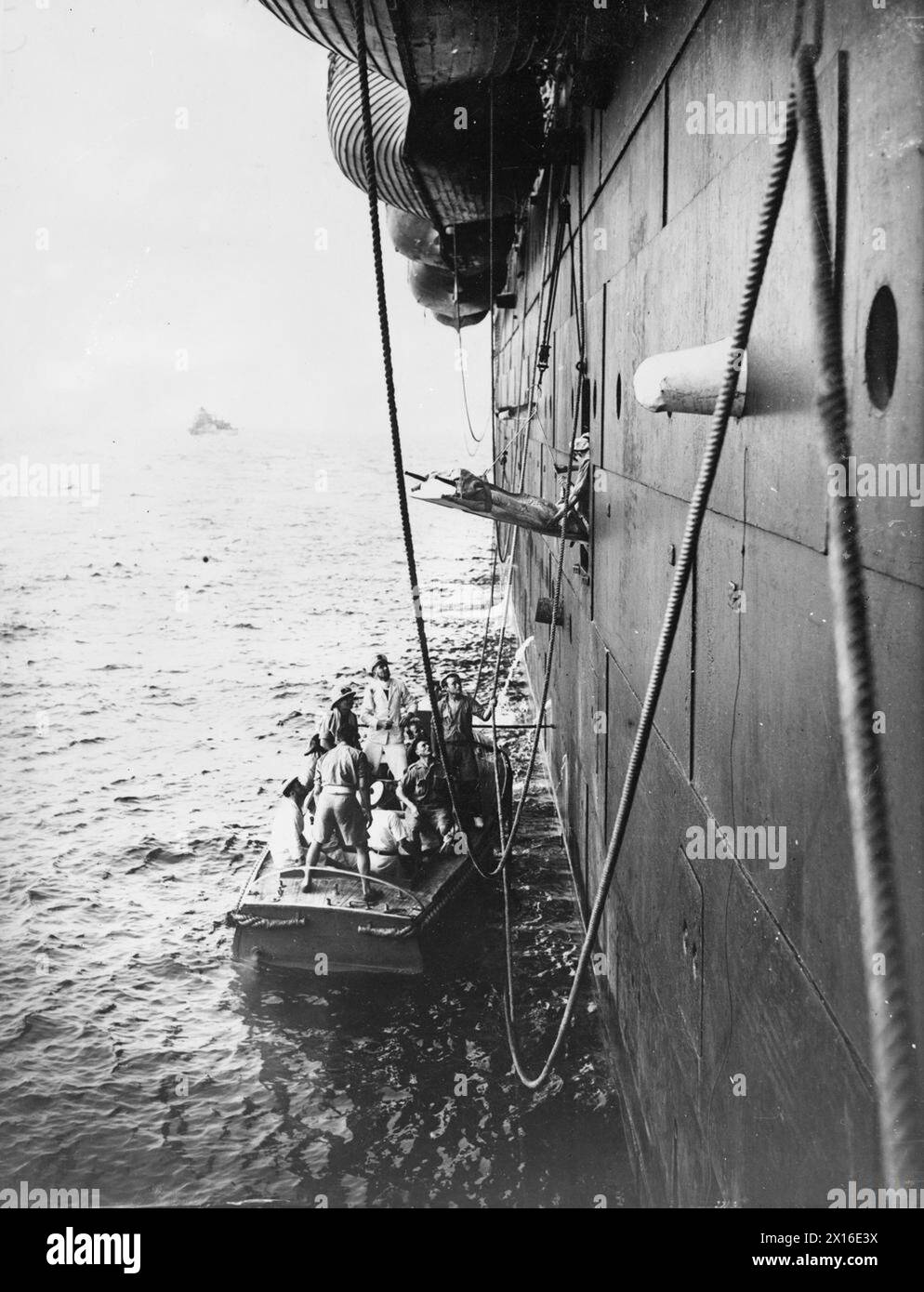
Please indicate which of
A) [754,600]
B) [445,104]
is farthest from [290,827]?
[754,600]

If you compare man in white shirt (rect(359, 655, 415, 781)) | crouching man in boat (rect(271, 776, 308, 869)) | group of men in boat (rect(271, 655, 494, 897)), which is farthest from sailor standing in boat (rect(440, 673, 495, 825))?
crouching man in boat (rect(271, 776, 308, 869))

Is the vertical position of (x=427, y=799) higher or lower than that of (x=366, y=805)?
lower

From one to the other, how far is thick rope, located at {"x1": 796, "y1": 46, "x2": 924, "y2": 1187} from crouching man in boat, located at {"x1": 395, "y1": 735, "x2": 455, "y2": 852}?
27.7 ft

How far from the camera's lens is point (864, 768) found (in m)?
1.32

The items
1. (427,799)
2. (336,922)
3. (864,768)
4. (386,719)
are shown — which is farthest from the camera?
(386,719)

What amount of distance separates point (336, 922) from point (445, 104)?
6.52 m

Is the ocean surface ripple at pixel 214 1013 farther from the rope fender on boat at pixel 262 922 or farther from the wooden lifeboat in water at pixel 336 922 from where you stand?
the rope fender on boat at pixel 262 922

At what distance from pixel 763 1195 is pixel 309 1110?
5.33 meters

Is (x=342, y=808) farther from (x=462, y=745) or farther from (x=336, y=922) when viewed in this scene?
(x=462, y=745)

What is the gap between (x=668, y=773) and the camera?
179 inches

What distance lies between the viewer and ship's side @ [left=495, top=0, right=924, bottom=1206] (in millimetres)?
2164

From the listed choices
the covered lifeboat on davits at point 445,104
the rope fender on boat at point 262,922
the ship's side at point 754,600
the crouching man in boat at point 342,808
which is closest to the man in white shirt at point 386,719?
the crouching man in boat at point 342,808
